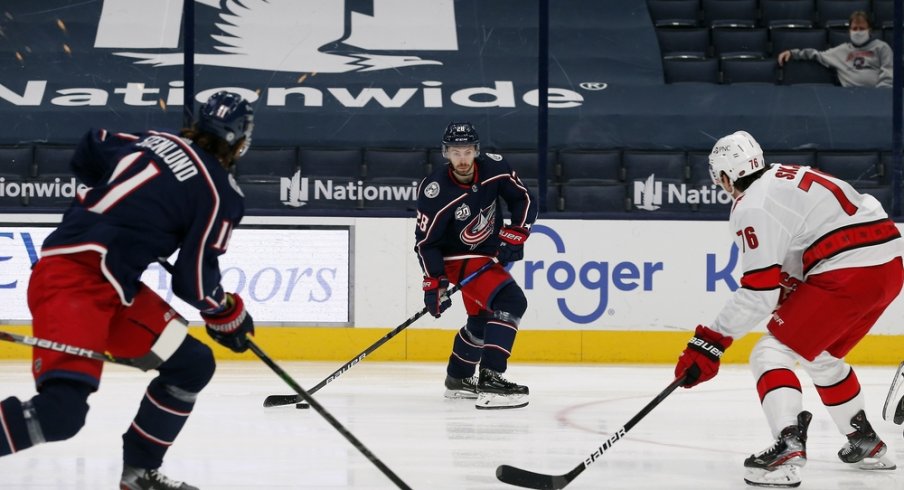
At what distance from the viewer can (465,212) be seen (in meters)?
5.20

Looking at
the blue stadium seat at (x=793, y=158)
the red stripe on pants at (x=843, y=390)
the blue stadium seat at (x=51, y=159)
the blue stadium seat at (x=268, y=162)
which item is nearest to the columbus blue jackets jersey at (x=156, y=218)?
the red stripe on pants at (x=843, y=390)

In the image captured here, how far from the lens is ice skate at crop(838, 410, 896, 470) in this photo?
11.7 feet

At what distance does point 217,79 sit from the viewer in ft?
30.9

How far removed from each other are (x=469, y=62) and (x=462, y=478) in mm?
6490

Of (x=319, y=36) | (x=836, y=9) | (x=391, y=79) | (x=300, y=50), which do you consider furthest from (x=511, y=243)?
(x=836, y=9)

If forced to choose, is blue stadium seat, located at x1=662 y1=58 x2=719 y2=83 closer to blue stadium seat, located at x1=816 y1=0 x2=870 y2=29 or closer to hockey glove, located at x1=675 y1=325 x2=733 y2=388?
blue stadium seat, located at x1=816 y1=0 x2=870 y2=29

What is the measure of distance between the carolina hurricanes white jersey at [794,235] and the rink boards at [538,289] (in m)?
3.26

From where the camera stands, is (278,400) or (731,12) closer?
(278,400)

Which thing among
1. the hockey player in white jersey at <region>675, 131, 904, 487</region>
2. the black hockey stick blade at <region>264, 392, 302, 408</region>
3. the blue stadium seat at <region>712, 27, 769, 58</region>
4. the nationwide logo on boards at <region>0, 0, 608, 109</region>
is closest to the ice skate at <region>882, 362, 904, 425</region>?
the hockey player in white jersey at <region>675, 131, 904, 487</region>

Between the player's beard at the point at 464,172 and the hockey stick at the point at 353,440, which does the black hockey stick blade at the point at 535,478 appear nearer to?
the hockey stick at the point at 353,440

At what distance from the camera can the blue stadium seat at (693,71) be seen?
928cm

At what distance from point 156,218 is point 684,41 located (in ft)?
24.5

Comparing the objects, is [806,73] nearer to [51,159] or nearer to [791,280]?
[51,159]

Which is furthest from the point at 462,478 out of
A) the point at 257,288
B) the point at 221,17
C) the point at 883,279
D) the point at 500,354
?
the point at 221,17
